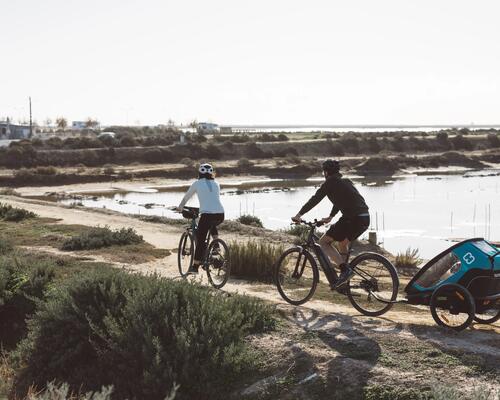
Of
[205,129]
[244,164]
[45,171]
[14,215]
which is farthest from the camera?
[205,129]

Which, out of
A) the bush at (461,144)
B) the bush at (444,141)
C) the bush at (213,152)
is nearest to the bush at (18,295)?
the bush at (213,152)

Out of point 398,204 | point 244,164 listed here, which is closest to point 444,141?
point 244,164

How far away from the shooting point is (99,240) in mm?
15984

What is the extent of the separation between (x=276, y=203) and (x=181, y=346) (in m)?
33.1

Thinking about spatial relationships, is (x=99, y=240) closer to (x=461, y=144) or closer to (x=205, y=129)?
(x=461, y=144)

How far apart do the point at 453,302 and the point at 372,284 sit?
1158 mm

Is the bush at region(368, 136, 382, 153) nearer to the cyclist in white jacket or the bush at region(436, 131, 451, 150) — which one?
the bush at region(436, 131, 451, 150)

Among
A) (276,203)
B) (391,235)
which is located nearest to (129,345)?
(391,235)

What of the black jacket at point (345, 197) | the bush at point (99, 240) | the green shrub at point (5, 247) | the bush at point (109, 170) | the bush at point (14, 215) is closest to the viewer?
the black jacket at point (345, 197)

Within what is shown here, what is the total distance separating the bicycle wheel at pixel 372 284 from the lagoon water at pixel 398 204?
12.9 metres

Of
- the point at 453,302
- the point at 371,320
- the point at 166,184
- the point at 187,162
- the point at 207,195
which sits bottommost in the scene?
the point at 166,184

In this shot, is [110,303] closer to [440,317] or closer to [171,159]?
[440,317]

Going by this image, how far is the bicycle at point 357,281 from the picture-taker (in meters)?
8.61

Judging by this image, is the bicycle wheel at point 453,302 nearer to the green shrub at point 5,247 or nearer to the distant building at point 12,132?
the green shrub at point 5,247
